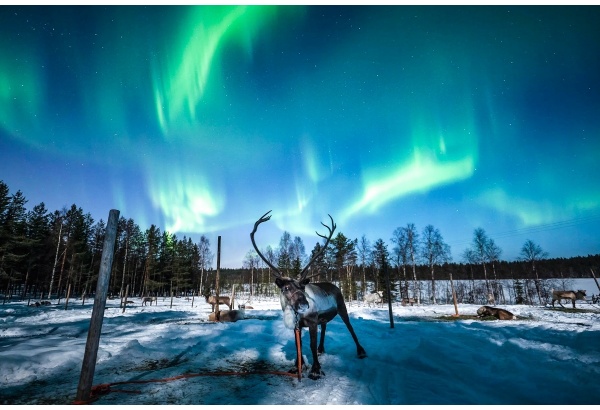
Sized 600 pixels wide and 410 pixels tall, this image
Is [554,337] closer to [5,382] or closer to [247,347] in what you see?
[247,347]

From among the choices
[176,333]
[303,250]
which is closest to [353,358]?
[176,333]

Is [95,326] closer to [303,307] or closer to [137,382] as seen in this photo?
[137,382]

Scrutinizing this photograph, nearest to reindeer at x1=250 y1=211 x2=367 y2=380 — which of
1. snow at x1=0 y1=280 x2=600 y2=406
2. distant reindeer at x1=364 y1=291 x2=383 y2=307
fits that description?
snow at x1=0 y1=280 x2=600 y2=406

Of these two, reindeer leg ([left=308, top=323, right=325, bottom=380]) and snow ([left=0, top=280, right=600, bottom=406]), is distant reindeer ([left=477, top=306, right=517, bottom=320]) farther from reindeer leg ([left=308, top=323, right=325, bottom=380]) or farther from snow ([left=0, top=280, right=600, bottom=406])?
reindeer leg ([left=308, top=323, right=325, bottom=380])

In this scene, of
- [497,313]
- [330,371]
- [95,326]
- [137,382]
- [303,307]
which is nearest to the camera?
[95,326]

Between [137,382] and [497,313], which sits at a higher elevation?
[137,382]

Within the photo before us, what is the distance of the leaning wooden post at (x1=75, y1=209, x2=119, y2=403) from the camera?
4117 millimetres

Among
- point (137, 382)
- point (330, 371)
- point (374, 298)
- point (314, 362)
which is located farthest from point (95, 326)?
point (374, 298)

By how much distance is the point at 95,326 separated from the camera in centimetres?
430

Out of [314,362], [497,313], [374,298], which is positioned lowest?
[374,298]

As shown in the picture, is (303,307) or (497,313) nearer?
(303,307)

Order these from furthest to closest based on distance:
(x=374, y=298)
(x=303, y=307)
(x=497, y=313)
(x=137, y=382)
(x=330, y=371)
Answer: (x=374, y=298) → (x=497, y=313) → (x=330, y=371) → (x=303, y=307) → (x=137, y=382)

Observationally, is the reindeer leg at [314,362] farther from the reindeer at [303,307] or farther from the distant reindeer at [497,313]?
the distant reindeer at [497,313]
